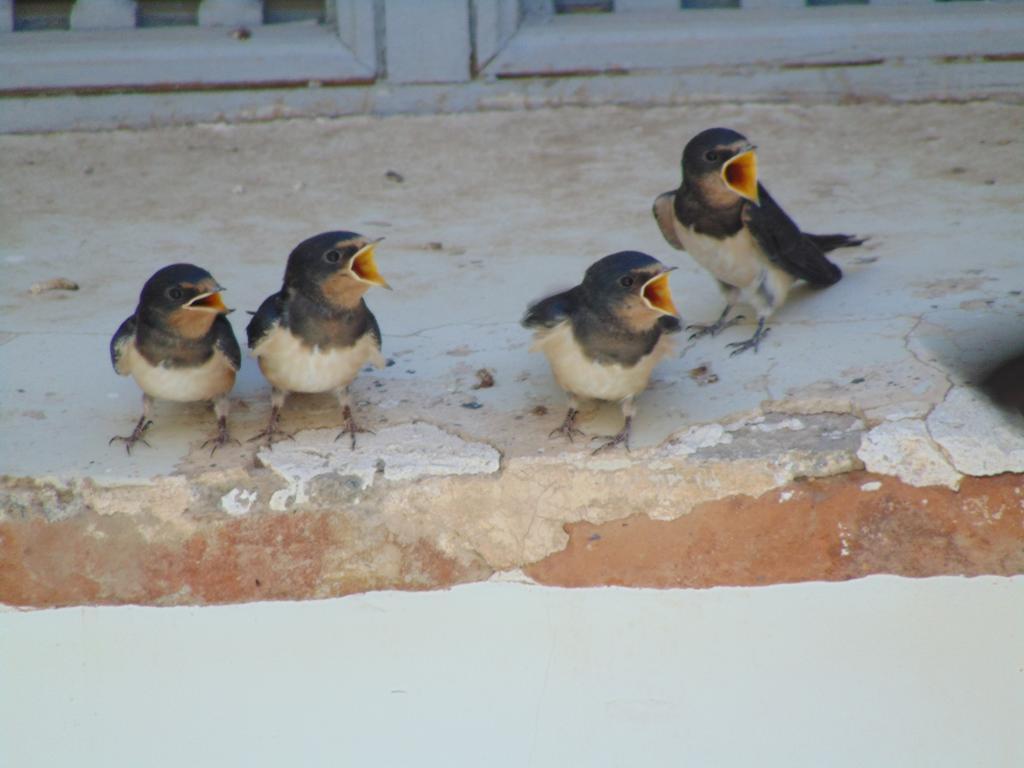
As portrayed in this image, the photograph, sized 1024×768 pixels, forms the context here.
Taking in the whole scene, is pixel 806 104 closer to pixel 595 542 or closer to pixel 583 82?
pixel 583 82

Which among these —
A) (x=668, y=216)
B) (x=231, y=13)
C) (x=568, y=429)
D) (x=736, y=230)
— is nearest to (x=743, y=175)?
(x=736, y=230)

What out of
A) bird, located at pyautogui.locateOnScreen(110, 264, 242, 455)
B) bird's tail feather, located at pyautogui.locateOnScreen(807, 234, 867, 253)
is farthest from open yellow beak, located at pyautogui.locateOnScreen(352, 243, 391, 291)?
bird's tail feather, located at pyautogui.locateOnScreen(807, 234, 867, 253)

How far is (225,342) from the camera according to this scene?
9.29 ft

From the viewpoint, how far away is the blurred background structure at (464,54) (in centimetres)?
471

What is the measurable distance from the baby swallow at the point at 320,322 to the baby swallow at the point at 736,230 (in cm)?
90

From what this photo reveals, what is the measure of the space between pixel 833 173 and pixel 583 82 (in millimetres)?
933

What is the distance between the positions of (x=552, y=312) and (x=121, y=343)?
32.5 inches

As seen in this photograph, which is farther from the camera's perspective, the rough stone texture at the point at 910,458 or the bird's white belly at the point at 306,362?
the bird's white belly at the point at 306,362

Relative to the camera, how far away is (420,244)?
3.94 meters

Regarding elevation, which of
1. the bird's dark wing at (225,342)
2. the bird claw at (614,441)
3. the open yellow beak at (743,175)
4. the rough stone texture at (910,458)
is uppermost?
the open yellow beak at (743,175)

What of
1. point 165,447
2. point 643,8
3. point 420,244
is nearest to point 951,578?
point 165,447

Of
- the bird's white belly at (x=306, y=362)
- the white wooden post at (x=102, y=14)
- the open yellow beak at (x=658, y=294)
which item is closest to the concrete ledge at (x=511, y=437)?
the bird's white belly at (x=306, y=362)

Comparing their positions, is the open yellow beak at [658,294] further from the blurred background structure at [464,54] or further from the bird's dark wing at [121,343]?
the blurred background structure at [464,54]

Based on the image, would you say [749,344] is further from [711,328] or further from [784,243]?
[784,243]
